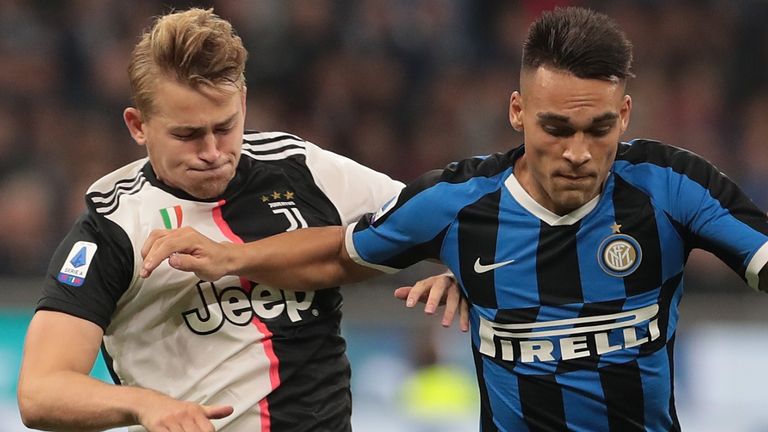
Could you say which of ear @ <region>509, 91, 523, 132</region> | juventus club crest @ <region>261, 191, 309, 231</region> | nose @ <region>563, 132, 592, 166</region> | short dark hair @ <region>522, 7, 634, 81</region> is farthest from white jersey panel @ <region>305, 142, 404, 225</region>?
nose @ <region>563, 132, 592, 166</region>

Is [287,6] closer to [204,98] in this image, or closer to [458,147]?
[458,147]

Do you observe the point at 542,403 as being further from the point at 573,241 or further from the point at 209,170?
the point at 209,170

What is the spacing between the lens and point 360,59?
8523mm

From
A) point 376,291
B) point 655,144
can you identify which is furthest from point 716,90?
point 655,144

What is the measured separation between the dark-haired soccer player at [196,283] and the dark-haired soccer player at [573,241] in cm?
18

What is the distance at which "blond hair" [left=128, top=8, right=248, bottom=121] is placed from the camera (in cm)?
327

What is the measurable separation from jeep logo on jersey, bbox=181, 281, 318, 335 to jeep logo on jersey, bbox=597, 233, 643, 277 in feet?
2.95

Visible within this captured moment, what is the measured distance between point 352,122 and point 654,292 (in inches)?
207

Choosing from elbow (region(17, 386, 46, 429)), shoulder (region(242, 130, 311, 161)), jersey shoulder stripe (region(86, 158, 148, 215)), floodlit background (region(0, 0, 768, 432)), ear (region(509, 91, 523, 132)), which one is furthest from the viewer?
floodlit background (region(0, 0, 768, 432))

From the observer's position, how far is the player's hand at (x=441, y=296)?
3.25 meters

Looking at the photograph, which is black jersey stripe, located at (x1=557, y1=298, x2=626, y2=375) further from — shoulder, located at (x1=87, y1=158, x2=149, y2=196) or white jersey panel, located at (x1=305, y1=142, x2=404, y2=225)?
shoulder, located at (x1=87, y1=158, x2=149, y2=196)

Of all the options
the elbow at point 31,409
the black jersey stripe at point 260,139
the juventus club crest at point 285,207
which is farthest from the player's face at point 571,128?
the elbow at point 31,409

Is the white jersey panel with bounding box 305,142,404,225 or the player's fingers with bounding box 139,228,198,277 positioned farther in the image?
the white jersey panel with bounding box 305,142,404,225

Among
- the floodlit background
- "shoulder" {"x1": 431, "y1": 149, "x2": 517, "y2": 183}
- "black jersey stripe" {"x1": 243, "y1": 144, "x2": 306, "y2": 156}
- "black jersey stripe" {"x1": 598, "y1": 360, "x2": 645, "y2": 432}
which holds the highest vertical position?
"shoulder" {"x1": 431, "y1": 149, "x2": 517, "y2": 183}
